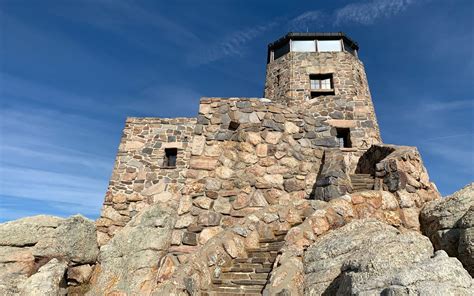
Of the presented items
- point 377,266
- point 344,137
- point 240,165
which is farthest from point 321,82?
point 377,266

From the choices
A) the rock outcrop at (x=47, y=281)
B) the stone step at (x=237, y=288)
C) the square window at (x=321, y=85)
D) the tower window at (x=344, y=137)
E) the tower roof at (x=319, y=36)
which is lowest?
the rock outcrop at (x=47, y=281)

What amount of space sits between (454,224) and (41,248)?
6.74m

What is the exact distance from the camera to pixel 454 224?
384 cm

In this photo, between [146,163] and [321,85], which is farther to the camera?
[321,85]

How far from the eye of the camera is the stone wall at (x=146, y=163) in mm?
12098

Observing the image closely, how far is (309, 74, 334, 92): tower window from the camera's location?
17.2m

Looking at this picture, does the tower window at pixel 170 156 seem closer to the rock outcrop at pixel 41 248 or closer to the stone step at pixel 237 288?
the rock outcrop at pixel 41 248

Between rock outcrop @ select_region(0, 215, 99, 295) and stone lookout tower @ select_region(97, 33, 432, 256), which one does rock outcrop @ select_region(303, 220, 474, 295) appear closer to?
stone lookout tower @ select_region(97, 33, 432, 256)

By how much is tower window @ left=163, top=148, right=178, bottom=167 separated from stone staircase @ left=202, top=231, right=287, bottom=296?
1009cm

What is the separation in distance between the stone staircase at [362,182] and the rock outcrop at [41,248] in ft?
18.0

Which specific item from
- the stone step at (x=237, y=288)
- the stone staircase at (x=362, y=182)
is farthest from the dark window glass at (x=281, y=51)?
the stone step at (x=237, y=288)

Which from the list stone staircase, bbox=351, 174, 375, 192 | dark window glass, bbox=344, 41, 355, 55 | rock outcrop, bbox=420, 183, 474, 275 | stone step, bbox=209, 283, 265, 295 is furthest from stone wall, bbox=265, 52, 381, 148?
stone step, bbox=209, 283, 265, 295

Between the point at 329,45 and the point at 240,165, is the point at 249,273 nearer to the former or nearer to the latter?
the point at 240,165

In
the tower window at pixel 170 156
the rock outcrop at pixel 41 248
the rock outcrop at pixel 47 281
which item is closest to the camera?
the rock outcrop at pixel 47 281
